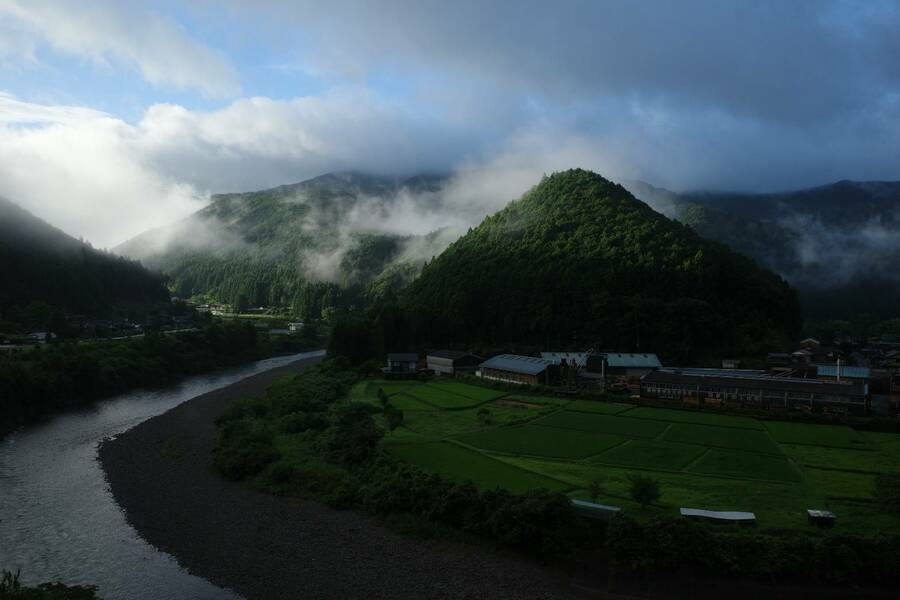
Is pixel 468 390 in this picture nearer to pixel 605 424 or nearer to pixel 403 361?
pixel 403 361

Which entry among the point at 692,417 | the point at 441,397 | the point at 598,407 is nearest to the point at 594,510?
the point at 692,417

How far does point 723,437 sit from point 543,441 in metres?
10.5

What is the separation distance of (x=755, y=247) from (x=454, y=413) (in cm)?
11473

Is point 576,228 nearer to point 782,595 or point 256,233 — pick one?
point 782,595

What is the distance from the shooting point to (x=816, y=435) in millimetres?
34875

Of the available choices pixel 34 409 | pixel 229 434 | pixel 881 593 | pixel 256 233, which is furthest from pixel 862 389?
pixel 256 233

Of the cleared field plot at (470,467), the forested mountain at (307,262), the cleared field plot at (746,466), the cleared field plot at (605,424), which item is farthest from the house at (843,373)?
the forested mountain at (307,262)

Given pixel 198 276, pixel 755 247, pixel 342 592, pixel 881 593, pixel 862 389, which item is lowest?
pixel 342 592

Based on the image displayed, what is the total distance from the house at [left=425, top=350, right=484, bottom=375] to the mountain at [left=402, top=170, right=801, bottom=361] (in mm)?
10435

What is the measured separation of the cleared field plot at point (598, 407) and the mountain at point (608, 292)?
913 inches

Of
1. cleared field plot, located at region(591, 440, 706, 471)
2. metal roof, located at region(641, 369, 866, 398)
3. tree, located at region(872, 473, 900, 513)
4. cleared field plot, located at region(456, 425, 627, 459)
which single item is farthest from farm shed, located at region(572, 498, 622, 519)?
metal roof, located at region(641, 369, 866, 398)

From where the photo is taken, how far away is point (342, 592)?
Answer: 18797mm

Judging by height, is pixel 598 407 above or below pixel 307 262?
Answer: below

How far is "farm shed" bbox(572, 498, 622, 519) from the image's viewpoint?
21234 mm
